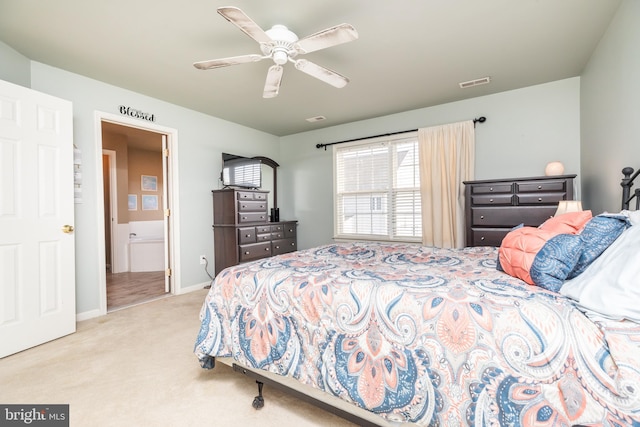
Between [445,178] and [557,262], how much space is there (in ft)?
9.29

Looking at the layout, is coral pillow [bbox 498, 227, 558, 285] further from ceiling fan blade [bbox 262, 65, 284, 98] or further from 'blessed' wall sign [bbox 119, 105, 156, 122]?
'blessed' wall sign [bbox 119, 105, 156, 122]

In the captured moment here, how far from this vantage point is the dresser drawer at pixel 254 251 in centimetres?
418

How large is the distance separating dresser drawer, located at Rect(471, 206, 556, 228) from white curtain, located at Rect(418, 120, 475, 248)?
1.68ft

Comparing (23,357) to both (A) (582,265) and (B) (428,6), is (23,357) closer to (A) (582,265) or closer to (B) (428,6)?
(A) (582,265)

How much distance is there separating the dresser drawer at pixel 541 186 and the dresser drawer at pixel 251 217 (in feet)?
11.3

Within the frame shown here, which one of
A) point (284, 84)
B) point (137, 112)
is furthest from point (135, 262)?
point (284, 84)

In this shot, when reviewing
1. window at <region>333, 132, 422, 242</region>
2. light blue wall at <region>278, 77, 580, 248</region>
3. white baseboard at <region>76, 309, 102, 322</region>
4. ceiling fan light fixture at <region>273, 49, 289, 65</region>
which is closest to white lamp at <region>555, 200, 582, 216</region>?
light blue wall at <region>278, 77, 580, 248</region>

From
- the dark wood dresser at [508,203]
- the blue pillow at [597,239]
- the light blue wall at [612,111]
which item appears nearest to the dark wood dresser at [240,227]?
the dark wood dresser at [508,203]

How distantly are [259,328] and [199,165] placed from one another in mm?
3271

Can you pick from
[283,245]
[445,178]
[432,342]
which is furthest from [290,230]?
[432,342]

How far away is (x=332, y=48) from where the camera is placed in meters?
2.58

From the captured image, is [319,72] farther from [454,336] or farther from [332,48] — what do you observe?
[454,336]

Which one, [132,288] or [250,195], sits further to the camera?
[250,195]

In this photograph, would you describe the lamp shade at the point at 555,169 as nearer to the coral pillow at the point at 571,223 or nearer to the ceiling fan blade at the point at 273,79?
the coral pillow at the point at 571,223
